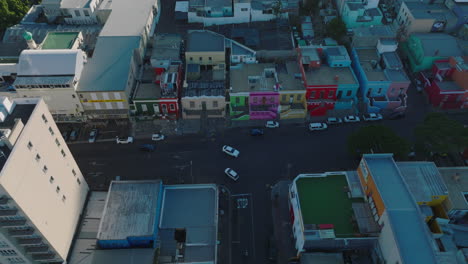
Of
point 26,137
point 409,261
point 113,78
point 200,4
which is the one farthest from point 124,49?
point 409,261

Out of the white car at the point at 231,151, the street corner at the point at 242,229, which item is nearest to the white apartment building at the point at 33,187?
the street corner at the point at 242,229

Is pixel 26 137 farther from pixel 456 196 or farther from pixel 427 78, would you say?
pixel 427 78

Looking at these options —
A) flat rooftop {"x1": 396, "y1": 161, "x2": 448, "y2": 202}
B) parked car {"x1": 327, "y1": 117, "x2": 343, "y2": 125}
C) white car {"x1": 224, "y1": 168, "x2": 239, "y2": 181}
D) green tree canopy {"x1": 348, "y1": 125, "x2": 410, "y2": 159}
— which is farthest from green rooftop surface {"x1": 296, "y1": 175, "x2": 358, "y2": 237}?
parked car {"x1": 327, "y1": 117, "x2": 343, "y2": 125}

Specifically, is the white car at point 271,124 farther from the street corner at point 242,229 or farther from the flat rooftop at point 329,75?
the street corner at point 242,229

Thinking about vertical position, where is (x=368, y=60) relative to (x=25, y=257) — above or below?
above

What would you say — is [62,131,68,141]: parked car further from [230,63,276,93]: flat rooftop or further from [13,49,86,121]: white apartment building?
[230,63,276,93]: flat rooftop

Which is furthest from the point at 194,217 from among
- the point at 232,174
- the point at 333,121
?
the point at 333,121
